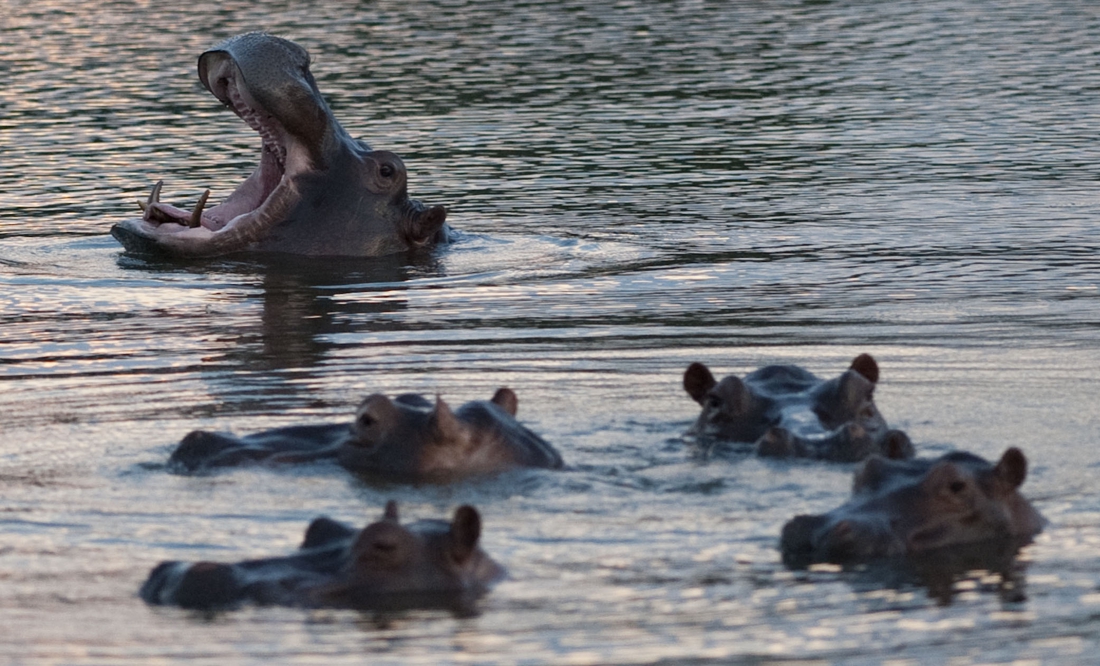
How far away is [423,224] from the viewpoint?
13875 mm

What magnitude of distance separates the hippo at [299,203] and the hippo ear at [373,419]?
17.2 ft

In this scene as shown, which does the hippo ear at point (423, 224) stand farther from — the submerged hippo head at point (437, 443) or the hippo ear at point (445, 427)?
the hippo ear at point (445, 427)

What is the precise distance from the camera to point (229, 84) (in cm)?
1267

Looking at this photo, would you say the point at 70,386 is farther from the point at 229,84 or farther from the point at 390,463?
the point at 229,84

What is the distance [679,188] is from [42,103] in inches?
368

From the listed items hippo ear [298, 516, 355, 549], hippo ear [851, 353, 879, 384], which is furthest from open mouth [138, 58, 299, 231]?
hippo ear [298, 516, 355, 549]

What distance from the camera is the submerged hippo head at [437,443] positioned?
752cm

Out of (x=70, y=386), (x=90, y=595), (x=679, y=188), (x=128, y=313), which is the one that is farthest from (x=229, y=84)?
(x=90, y=595)

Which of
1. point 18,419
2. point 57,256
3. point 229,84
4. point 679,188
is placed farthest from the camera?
point 679,188

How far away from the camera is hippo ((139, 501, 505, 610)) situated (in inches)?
236

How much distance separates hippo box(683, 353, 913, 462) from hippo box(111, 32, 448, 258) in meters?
5.09

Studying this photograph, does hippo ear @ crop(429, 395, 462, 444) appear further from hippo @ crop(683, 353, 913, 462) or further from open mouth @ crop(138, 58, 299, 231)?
open mouth @ crop(138, 58, 299, 231)

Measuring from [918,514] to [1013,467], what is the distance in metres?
0.33

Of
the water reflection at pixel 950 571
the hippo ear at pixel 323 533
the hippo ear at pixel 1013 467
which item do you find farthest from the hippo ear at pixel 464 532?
the hippo ear at pixel 1013 467
